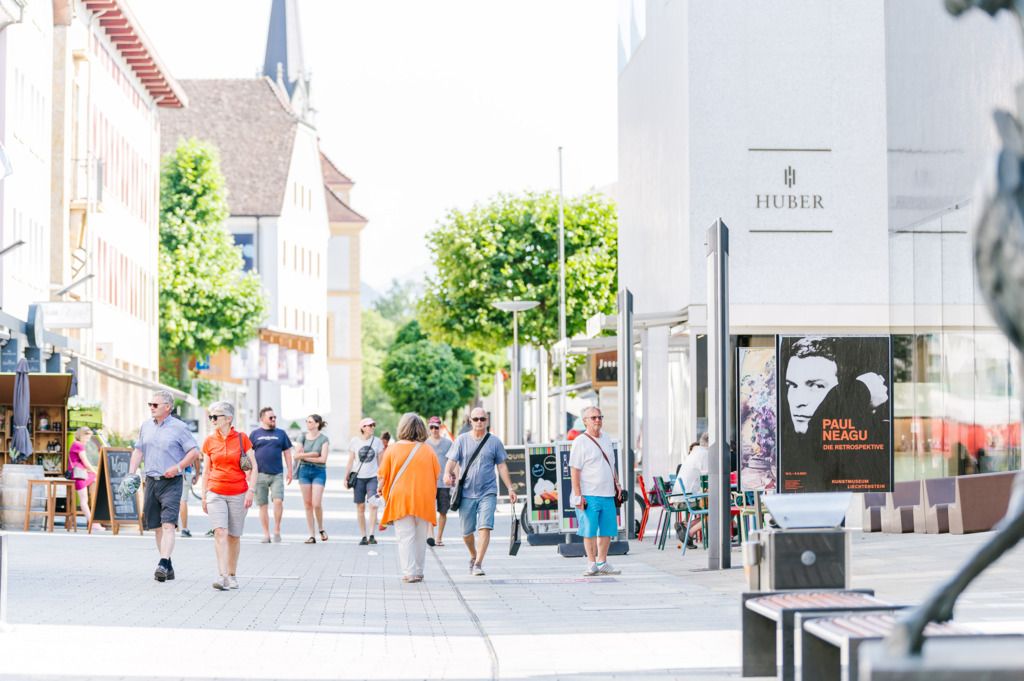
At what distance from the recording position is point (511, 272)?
58.2m

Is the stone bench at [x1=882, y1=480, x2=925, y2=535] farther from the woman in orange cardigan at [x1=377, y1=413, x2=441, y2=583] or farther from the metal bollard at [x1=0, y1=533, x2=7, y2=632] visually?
the metal bollard at [x1=0, y1=533, x2=7, y2=632]

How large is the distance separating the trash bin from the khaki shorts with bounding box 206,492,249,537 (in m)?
12.4

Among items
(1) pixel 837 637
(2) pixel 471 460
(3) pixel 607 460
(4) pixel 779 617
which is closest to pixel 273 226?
(2) pixel 471 460

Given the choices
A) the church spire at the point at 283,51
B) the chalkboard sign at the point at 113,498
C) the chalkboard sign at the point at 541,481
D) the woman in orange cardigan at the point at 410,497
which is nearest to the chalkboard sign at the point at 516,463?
the chalkboard sign at the point at 113,498

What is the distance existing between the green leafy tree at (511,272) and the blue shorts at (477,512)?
36562 mm

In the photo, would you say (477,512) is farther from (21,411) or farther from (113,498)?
(21,411)

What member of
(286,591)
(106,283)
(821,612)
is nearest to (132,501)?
(286,591)

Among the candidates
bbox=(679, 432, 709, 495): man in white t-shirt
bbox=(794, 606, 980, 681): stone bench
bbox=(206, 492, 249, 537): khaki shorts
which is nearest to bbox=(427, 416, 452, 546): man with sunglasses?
bbox=(679, 432, 709, 495): man in white t-shirt

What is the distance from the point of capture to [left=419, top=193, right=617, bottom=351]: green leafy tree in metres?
58.0

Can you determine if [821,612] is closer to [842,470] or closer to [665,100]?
[842,470]

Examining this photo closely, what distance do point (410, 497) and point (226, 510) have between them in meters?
2.07

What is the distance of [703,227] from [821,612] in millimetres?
22292

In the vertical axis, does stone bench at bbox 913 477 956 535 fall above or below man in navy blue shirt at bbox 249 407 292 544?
below

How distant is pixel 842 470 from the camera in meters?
20.7
